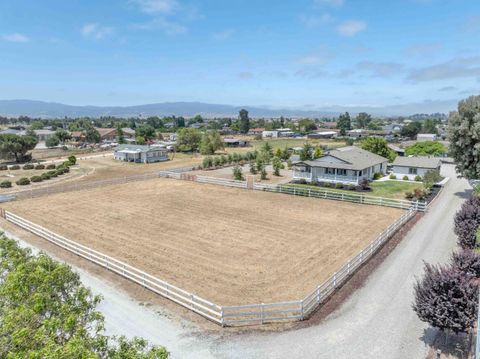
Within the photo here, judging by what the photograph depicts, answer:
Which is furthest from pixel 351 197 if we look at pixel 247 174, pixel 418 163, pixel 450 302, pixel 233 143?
pixel 233 143

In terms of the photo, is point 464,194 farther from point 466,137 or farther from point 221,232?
point 221,232

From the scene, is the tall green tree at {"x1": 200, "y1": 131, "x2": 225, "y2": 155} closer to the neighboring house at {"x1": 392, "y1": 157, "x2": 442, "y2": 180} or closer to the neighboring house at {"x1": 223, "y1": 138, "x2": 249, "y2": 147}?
the neighboring house at {"x1": 223, "y1": 138, "x2": 249, "y2": 147}

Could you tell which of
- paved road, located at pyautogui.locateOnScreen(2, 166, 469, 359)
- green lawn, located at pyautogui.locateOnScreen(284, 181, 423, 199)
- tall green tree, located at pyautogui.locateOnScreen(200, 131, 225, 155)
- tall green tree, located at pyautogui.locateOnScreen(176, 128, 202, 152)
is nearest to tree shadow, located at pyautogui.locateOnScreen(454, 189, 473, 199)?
green lawn, located at pyautogui.locateOnScreen(284, 181, 423, 199)

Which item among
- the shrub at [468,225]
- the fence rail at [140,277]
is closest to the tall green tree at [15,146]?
the fence rail at [140,277]

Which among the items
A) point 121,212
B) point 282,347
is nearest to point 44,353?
point 282,347

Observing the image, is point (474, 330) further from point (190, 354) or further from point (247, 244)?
point (247, 244)
